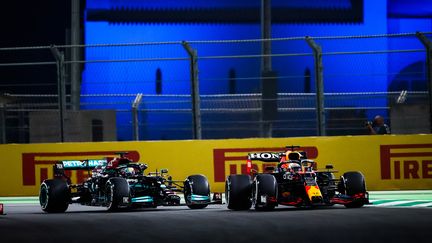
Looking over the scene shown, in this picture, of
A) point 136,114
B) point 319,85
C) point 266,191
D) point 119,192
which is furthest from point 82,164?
point 319,85

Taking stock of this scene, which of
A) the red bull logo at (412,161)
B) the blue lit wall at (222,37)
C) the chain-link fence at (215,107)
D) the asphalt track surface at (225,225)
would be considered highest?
the blue lit wall at (222,37)

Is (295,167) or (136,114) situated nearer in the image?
(295,167)

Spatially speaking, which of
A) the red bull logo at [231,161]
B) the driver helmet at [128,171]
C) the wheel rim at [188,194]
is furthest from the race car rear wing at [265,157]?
the red bull logo at [231,161]

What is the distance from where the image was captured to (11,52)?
3781 centimetres

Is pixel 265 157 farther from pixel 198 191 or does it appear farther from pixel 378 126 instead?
pixel 378 126

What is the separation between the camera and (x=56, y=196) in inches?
751

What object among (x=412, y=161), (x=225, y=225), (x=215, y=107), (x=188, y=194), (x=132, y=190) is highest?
(x=215, y=107)

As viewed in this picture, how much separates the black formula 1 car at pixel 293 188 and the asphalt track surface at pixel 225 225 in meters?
0.19

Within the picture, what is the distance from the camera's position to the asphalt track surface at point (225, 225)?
43.1ft

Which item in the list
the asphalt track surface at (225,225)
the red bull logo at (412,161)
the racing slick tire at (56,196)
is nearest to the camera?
the asphalt track surface at (225,225)

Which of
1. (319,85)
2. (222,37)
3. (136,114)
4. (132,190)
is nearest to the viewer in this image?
(132,190)

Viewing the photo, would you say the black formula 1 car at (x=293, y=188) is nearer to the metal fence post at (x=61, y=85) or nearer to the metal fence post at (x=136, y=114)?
the metal fence post at (x=136, y=114)

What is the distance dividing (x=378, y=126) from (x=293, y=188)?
6.38 m

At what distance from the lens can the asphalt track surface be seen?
1314 cm
